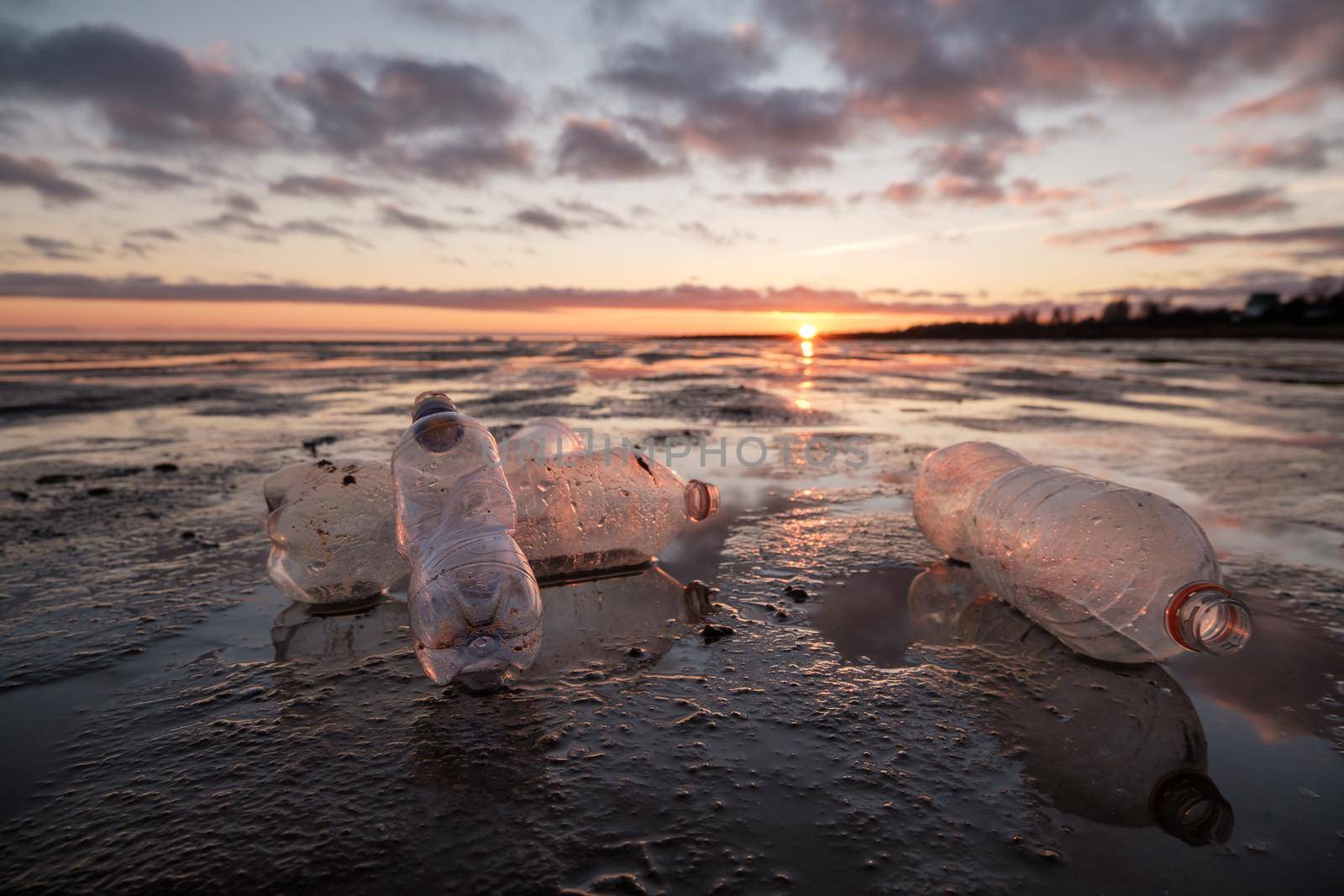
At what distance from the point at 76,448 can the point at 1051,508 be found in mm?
8042

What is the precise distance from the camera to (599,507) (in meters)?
2.95

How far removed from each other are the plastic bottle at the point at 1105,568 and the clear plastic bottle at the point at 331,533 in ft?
8.00

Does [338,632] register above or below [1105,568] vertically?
below

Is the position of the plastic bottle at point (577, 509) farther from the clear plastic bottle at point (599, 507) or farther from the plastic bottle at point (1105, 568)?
the plastic bottle at point (1105, 568)

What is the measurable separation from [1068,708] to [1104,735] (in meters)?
0.12

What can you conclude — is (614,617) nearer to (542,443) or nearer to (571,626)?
(571,626)

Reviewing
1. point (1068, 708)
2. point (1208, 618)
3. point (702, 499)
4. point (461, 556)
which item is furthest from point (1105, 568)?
point (461, 556)

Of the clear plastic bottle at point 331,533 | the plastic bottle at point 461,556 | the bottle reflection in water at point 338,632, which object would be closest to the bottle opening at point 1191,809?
the plastic bottle at point 461,556

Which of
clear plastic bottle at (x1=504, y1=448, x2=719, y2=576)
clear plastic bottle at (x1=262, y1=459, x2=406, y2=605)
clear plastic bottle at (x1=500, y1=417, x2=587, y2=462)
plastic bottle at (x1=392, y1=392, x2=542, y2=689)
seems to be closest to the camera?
plastic bottle at (x1=392, y1=392, x2=542, y2=689)

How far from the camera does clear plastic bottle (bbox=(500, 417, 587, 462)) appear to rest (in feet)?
9.64

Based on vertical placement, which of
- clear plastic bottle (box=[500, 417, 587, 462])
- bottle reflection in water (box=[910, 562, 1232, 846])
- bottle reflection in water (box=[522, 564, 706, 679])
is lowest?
bottle reflection in water (box=[522, 564, 706, 679])

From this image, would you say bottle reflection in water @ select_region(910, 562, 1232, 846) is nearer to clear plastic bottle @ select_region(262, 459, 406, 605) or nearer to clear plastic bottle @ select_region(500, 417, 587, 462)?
clear plastic bottle @ select_region(500, 417, 587, 462)

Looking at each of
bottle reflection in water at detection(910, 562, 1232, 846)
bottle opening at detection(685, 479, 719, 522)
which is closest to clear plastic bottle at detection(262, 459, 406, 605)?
bottle opening at detection(685, 479, 719, 522)

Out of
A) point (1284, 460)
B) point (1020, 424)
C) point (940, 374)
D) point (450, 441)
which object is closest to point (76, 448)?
point (450, 441)
